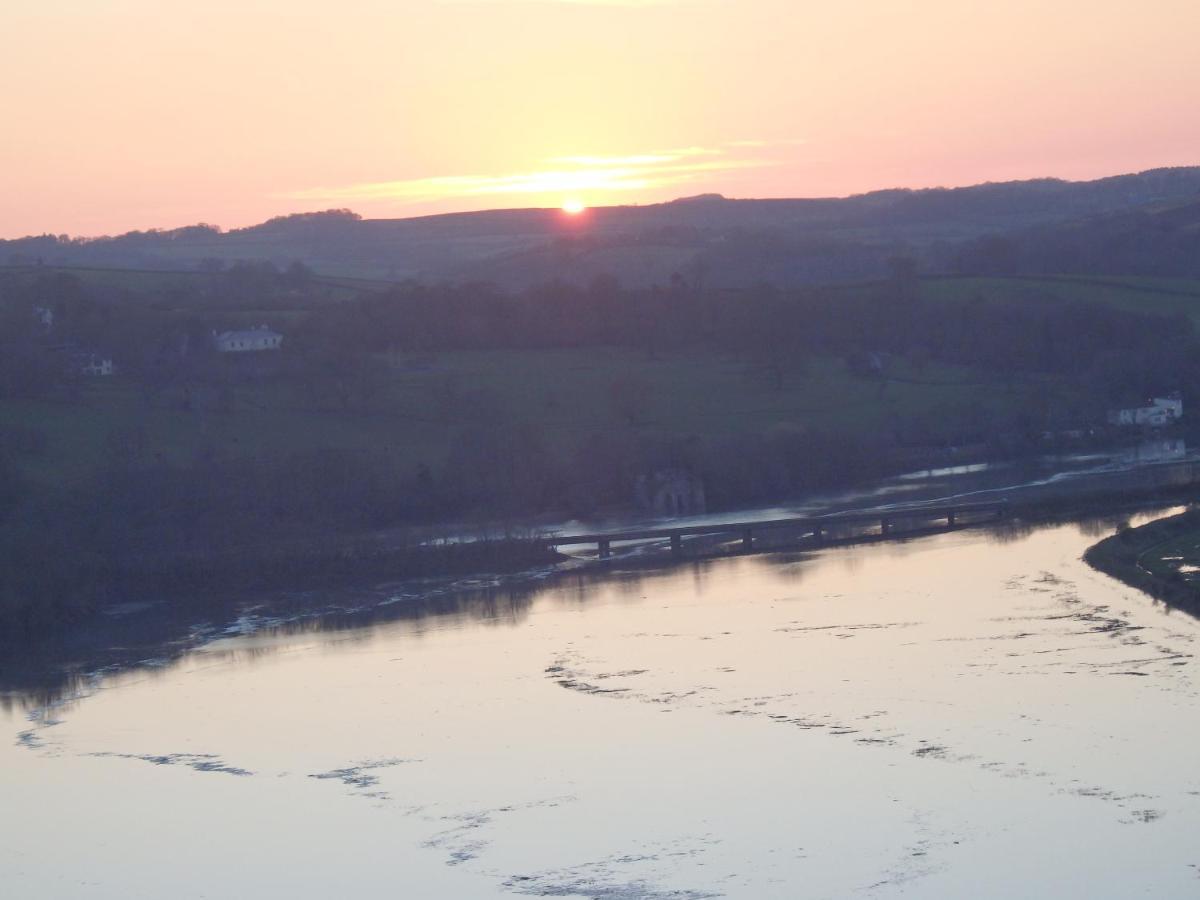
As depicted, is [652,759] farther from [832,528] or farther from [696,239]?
[696,239]

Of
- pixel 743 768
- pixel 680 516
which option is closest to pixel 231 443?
pixel 680 516

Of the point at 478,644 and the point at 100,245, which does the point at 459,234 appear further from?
the point at 478,644

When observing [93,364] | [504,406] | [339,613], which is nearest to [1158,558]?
[339,613]

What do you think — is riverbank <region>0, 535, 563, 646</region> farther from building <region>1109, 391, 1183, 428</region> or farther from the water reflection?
building <region>1109, 391, 1183, 428</region>

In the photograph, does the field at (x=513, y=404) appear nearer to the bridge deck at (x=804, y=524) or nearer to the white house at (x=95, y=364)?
the white house at (x=95, y=364)

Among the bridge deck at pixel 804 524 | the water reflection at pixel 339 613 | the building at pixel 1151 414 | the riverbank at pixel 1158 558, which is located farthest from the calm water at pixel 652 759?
the building at pixel 1151 414

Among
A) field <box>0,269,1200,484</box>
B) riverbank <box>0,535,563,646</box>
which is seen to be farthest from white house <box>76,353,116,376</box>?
riverbank <box>0,535,563,646</box>

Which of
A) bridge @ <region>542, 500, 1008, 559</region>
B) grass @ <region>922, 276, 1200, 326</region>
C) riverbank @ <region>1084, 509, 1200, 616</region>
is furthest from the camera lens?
grass @ <region>922, 276, 1200, 326</region>

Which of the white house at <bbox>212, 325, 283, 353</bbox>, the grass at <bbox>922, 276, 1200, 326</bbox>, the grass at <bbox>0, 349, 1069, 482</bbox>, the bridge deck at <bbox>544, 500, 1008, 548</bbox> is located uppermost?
the white house at <bbox>212, 325, 283, 353</bbox>
